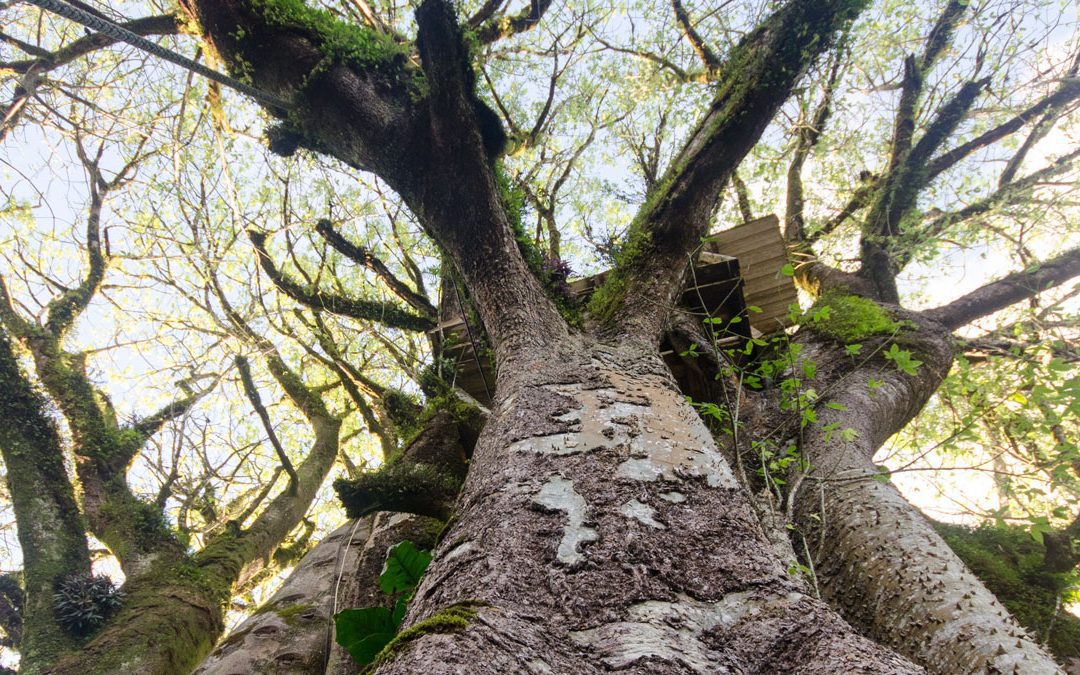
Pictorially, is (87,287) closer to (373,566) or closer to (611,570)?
(373,566)

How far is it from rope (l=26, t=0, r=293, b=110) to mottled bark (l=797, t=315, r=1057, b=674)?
3660 mm

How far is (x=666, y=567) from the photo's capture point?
4.37 ft

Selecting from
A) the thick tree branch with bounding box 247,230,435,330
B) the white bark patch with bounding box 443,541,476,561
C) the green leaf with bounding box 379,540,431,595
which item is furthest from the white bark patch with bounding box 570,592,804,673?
the thick tree branch with bounding box 247,230,435,330

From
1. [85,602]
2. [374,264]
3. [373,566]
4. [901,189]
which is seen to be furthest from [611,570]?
[901,189]

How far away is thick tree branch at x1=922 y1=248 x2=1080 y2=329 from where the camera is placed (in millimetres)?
4734

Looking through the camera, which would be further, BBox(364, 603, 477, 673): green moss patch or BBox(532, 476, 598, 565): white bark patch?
BBox(532, 476, 598, 565): white bark patch

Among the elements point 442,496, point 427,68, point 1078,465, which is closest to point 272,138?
point 427,68

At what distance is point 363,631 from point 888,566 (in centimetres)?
217

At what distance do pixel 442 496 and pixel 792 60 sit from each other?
11.2ft

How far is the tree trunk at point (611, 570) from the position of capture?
1.04m

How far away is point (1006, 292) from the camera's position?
15.9ft

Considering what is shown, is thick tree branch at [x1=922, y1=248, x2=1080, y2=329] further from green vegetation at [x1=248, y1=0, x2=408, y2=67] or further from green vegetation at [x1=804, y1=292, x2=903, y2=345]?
green vegetation at [x1=248, y1=0, x2=408, y2=67]

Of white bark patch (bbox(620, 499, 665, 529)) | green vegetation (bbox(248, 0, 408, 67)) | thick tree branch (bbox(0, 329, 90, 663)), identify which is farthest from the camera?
green vegetation (bbox(248, 0, 408, 67))

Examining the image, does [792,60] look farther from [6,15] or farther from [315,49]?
[6,15]
